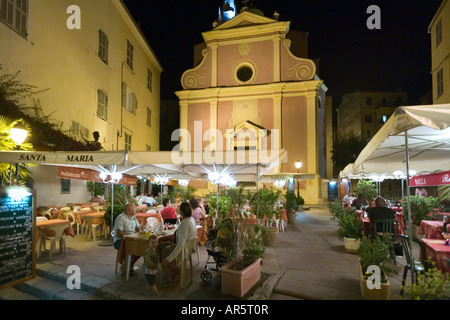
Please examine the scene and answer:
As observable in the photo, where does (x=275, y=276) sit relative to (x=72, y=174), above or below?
below

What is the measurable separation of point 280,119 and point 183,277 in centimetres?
1935

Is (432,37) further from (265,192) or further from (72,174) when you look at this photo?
(72,174)

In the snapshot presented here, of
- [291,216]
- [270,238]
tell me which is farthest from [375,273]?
[291,216]

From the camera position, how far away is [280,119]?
22594 mm

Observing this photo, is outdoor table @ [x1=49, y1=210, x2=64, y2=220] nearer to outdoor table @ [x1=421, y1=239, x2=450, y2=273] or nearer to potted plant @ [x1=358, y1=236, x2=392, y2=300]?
potted plant @ [x1=358, y1=236, x2=392, y2=300]

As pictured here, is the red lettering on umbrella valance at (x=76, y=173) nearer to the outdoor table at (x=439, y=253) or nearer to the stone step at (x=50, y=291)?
the stone step at (x=50, y=291)

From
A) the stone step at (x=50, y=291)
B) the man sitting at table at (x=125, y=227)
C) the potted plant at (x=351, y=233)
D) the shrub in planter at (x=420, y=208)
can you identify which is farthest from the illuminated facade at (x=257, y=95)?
the stone step at (x=50, y=291)

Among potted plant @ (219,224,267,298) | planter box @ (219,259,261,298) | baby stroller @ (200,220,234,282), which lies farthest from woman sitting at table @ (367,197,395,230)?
baby stroller @ (200,220,234,282)

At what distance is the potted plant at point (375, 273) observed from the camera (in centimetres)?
407

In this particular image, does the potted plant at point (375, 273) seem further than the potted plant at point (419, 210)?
No

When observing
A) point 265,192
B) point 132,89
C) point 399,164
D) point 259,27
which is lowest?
point 265,192

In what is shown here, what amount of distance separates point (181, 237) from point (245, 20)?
2329 cm

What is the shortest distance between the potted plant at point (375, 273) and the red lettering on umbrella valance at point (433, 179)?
562 cm
